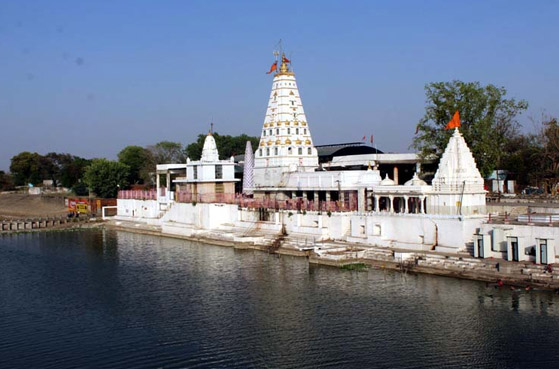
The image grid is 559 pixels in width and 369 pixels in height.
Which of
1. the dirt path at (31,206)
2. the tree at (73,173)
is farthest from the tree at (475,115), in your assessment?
the tree at (73,173)

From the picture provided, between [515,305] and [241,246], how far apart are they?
21363 mm

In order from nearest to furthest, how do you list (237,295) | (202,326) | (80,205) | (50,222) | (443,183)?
(202,326)
(237,295)
(443,183)
(50,222)
(80,205)

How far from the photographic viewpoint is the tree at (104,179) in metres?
75.7

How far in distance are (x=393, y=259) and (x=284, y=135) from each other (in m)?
20.2

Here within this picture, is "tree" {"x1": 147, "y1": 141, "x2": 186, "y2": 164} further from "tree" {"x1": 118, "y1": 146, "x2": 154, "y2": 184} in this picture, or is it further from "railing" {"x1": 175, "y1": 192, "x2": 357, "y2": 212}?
"railing" {"x1": 175, "y1": 192, "x2": 357, "y2": 212}

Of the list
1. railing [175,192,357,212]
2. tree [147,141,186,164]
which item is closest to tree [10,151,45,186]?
tree [147,141,186,164]

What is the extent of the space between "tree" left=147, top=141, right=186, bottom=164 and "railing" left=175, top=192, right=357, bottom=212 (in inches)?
1547

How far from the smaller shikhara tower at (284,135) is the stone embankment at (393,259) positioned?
6.52 meters

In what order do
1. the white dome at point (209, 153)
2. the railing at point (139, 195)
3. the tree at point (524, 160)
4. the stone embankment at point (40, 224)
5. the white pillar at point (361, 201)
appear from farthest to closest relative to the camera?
1. the stone embankment at point (40, 224)
2. the railing at point (139, 195)
3. the white dome at point (209, 153)
4. the tree at point (524, 160)
5. the white pillar at point (361, 201)

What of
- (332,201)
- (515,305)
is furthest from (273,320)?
(332,201)

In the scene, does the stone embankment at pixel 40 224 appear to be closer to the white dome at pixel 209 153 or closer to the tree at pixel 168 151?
the white dome at pixel 209 153

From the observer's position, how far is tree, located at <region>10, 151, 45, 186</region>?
10881cm

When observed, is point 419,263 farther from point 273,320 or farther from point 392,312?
point 273,320

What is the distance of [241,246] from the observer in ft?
142
